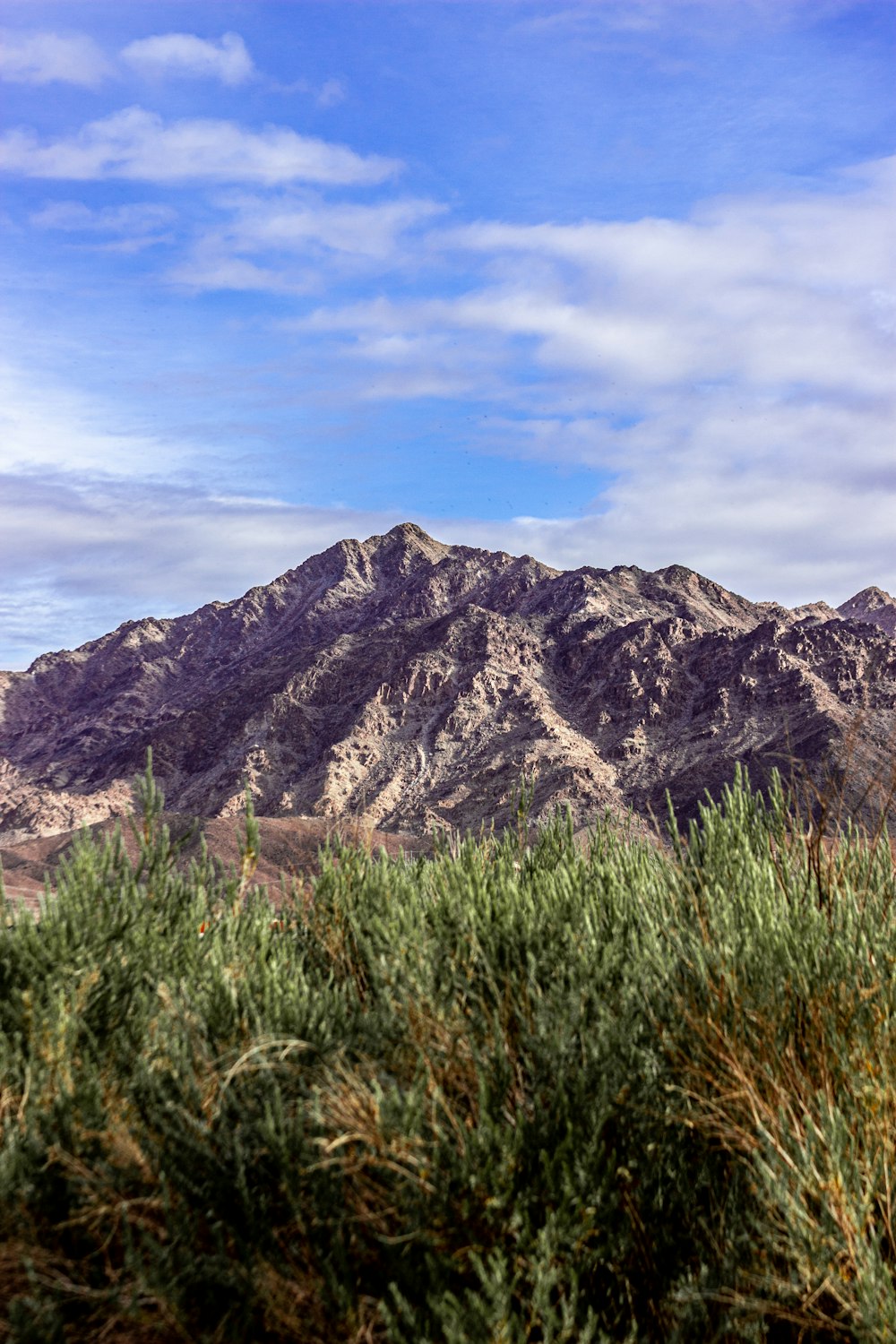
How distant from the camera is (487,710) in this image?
6531 cm

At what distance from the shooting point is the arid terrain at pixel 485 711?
55406mm

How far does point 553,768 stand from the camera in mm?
56344

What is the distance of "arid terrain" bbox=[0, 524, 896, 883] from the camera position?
182ft

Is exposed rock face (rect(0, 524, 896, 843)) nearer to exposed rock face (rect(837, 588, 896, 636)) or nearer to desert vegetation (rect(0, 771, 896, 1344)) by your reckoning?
exposed rock face (rect(837, 588, 896, 636))

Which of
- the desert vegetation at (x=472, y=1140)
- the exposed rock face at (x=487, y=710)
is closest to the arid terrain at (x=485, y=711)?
the exposed rock face at (x=487, y=710)

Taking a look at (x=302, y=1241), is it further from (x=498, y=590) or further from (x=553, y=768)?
(x=498, y=590)

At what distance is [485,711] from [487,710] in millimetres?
350

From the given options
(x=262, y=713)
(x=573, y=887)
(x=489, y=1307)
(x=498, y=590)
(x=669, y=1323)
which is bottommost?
(x=669, y=1323)

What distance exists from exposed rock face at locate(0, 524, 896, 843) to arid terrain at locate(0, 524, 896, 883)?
0.16 meters

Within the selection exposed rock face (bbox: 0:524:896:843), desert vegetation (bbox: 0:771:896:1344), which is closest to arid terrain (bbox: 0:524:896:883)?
exposed rock face (bbox: 0:524:896:843)

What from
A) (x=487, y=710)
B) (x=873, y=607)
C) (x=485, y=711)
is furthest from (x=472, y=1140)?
(x=873, y=607)

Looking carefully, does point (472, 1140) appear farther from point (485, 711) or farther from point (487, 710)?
point (487, 710)

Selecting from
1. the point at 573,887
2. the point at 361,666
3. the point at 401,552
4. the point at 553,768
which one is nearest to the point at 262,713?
the point at 361,666

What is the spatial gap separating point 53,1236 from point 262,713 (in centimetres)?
6701
